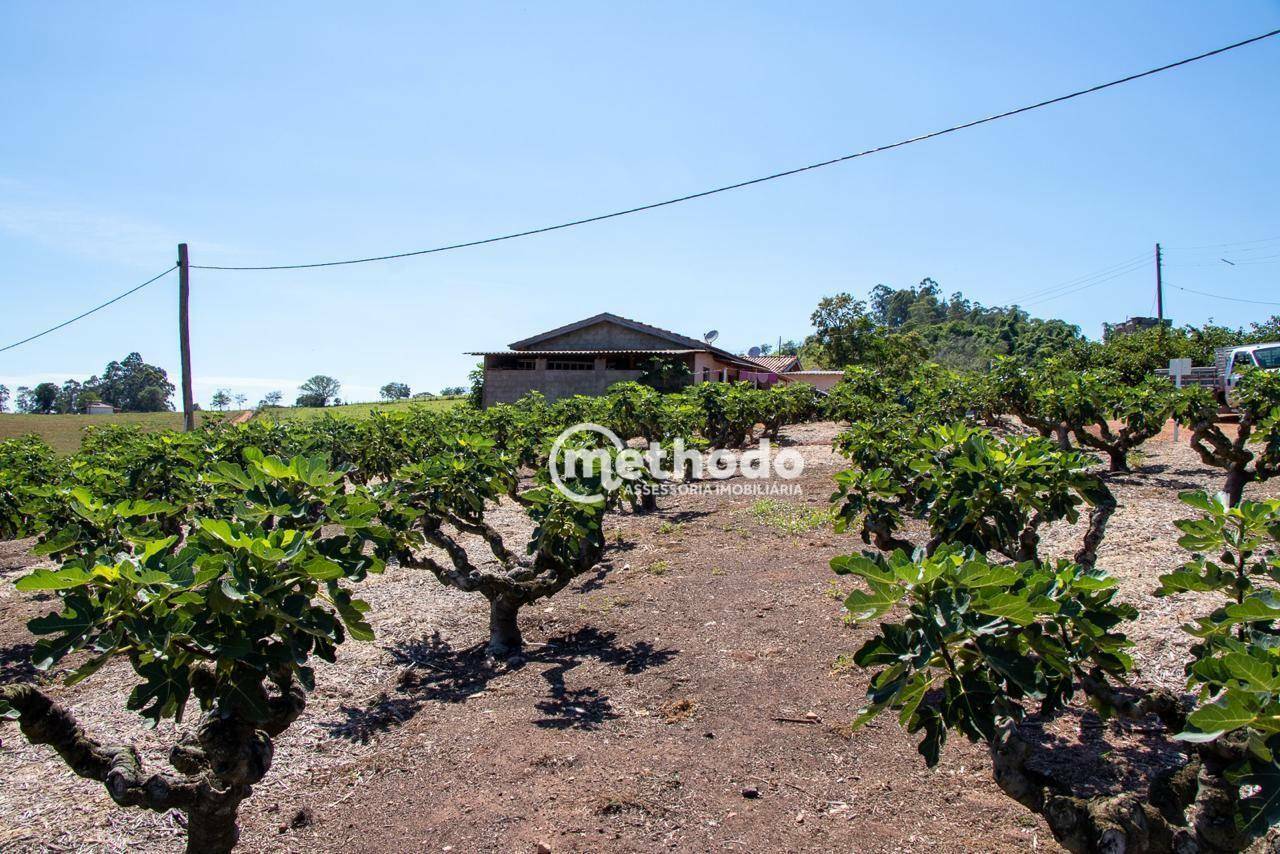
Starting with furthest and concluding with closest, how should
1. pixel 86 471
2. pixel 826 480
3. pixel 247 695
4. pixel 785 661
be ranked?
pixel 826 480, pixel 86 471, pixel 785 661, pixel 247 695

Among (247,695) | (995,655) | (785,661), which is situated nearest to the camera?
(995,655)

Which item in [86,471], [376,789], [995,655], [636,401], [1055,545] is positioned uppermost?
[636,401]

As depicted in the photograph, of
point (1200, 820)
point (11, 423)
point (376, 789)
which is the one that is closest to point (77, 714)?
point (376, 789)

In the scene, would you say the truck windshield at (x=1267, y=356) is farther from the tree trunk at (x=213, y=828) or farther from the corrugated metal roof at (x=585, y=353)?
the tree trunk at (x=213, y=828)

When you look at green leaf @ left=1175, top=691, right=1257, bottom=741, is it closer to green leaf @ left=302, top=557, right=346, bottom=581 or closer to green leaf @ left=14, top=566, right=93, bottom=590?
green leaf @ left=302, top=557, right=346, bottom=581

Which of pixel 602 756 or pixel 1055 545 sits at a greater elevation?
pixel 1055 545

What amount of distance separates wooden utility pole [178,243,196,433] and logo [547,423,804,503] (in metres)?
9.51

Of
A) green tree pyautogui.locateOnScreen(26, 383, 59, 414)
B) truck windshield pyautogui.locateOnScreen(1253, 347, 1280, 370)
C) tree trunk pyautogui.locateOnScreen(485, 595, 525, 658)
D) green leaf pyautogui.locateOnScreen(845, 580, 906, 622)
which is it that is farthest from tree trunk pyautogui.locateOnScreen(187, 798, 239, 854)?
green tree pyautogui.locateOnScreen(26, 383, 59, 414)

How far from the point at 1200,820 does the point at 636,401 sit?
11.9 metres

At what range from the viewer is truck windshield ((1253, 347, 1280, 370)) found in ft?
60.6

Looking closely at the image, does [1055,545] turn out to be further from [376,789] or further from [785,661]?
[376,789]

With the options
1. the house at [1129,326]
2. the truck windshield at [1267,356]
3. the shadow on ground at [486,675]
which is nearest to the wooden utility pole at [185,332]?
the shadow on ground at [486,675]

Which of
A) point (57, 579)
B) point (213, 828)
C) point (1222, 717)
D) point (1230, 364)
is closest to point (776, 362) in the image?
point (1230, 364)

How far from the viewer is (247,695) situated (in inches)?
103
